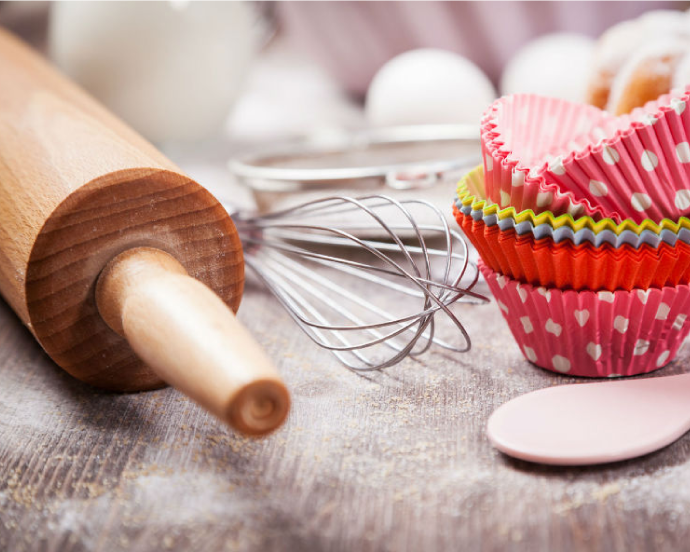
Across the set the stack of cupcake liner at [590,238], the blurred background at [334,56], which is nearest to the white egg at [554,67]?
the blurred background at [334,56]

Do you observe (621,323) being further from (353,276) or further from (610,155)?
(353,276)

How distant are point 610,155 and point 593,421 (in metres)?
0.13

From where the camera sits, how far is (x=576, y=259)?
1.30ft

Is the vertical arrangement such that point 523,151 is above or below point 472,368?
above

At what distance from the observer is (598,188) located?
0.39 meters

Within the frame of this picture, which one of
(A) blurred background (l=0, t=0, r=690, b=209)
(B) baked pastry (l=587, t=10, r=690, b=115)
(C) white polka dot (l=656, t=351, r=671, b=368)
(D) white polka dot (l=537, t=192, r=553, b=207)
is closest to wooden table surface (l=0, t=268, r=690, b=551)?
(C) white polka dot (l=656, t=351, r=671, b=368)

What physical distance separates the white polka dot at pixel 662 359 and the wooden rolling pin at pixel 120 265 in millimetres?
234

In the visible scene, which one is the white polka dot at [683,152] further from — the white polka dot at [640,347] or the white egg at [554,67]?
the white egg at [554,67]

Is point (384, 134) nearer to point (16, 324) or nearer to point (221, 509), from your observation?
point (16, 324)

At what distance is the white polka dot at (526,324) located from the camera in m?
0.44

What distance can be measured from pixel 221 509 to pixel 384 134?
0.53 metres

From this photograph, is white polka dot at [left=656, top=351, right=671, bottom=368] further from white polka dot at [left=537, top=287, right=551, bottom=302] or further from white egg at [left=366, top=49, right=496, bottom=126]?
white egg at [left=366, top=49, right=496, bottom=126]

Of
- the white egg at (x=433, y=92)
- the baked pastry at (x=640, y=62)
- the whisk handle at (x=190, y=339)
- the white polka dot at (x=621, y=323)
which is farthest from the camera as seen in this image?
the white egg at (x=433, y=92)

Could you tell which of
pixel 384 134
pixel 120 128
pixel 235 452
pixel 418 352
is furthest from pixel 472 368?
pixel 384 134
